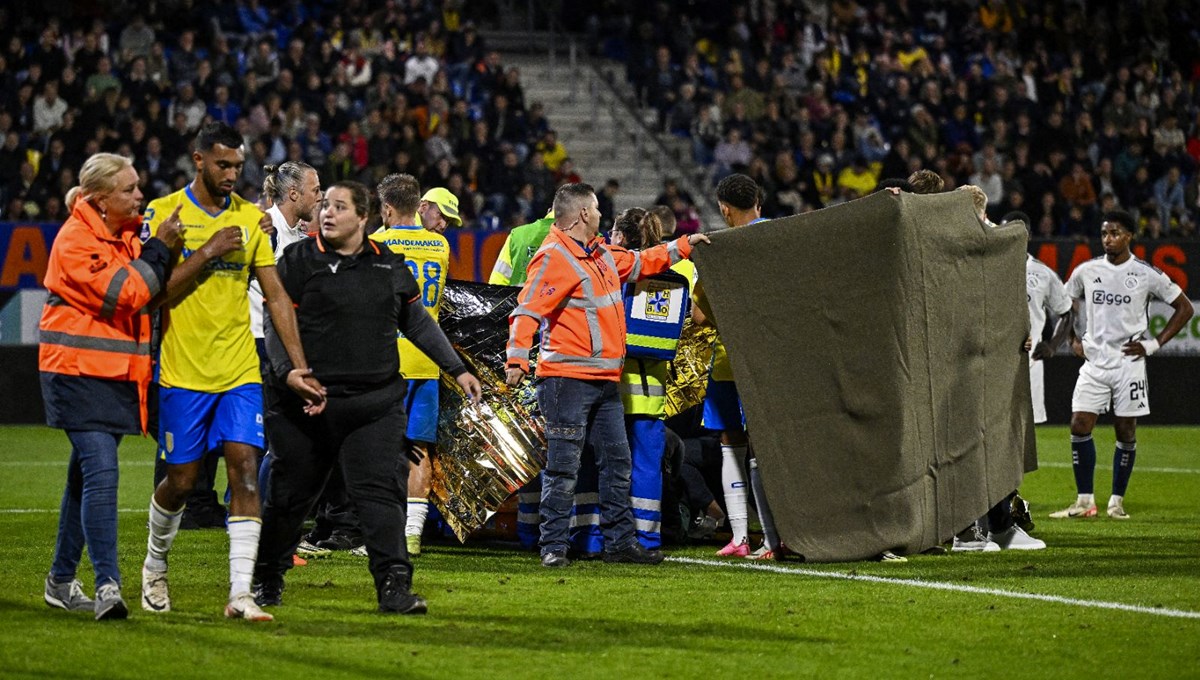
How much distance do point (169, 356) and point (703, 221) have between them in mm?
17327

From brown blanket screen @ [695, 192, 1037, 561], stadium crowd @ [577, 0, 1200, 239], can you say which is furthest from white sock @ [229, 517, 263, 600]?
stadium crowd @ [577, 0, 1200, 239]

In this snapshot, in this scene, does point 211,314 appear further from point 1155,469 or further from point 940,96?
point 940,96

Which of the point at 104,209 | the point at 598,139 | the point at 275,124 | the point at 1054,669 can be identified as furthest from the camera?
the point at 598,139

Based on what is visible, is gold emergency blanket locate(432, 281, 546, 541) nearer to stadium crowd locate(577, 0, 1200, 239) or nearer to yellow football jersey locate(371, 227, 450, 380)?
yellow football jersey locate(371, 227, 450, 380)

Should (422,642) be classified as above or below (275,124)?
below

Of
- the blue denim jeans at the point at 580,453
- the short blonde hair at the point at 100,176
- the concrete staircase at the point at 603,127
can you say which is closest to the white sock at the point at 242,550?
the short blonde hair at the point at 100,176

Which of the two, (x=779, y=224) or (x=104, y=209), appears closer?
(x=104, y=209)

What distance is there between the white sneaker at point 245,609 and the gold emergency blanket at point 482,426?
9.16ft

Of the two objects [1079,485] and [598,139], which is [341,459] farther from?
[598,139]

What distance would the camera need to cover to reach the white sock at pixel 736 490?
999 centimetres

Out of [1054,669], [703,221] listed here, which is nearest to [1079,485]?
[1054,669]

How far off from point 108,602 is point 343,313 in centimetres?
155

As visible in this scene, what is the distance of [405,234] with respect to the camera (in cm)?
963

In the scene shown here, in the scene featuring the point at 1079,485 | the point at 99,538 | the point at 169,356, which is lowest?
the point at 1079,485
